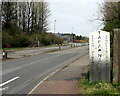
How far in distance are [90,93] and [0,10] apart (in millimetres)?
52866

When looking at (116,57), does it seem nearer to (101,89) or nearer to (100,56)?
(100,56)

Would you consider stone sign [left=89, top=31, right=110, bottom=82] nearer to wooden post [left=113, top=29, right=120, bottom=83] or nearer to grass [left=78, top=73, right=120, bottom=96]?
wooden post [left=113, top=29, right=120, bottom=83]

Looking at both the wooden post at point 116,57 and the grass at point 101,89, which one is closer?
the grass at point 101,89

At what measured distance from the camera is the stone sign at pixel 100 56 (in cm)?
1077

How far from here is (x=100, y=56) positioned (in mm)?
10820

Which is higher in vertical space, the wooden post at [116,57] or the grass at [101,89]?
the wooden post at [116,57]

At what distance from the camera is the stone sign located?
10773mm

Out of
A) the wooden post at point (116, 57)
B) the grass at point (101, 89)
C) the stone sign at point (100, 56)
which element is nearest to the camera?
the grass at point (101, 89)

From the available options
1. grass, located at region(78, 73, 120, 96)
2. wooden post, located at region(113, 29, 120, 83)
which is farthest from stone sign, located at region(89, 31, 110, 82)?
grass, located at region(78, 73, 120, 96)

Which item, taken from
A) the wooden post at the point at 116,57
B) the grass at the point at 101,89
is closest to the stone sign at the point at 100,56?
the wooden post at the point at 116,57

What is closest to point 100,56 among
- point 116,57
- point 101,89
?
point 116,57

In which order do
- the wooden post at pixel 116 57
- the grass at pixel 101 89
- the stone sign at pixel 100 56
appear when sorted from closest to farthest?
1. the grass at pixel 101 89
2. the wooden post at pixel 116 57
3. the stone sign at pixel 100 56

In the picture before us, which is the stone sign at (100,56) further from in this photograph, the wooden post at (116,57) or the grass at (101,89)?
the grass at (101,89)

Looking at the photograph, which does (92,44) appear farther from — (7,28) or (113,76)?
(7,28)
